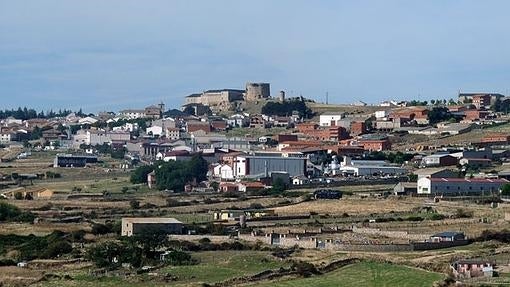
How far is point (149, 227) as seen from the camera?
1810 inches

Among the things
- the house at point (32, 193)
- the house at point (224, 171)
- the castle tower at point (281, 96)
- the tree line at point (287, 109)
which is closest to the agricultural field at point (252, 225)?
the house at point (32, 193)

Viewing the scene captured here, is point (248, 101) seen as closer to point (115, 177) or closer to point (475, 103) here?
point (475, 103)

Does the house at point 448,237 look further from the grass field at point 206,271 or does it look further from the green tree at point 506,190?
the green tree at point 506,190

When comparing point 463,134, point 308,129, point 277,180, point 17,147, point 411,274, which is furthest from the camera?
point 17,147

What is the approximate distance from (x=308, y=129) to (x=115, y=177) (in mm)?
22080

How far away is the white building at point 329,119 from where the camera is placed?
327 ft

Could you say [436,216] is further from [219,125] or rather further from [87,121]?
[87,121]

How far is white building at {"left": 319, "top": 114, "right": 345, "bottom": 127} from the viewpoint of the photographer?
99.8 meters

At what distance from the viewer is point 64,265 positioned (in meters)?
38.6

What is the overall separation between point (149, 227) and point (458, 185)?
17782mm

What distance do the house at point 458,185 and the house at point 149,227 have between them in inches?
618

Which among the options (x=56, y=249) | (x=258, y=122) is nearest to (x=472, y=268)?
(x=56, y=249)

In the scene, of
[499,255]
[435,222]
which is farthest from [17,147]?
[499,255]

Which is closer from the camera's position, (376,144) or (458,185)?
(458,185)
